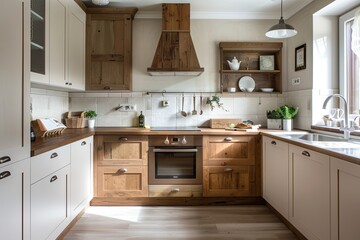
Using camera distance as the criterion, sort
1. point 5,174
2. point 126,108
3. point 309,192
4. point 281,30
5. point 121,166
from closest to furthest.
Answer: point 5,174 < point 309,192 < point 281,30 < point 121,166 < point 126,108

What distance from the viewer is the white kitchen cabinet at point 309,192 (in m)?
1.68

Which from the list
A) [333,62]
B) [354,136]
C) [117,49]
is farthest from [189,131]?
[333,62]

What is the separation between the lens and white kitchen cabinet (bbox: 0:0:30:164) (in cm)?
125

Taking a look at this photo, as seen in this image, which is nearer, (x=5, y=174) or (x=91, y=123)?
(x=5, y=174)

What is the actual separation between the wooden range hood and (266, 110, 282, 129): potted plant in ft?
3.46

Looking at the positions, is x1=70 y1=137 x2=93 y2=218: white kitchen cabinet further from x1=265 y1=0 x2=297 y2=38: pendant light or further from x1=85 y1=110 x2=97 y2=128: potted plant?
x1=265 y1=0 x2=297 y2=38: pendant light

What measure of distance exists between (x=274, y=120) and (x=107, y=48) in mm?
2258

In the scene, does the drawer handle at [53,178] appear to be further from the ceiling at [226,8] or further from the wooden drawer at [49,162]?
the ceiling at [226,8]

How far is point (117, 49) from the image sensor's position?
3.08 m

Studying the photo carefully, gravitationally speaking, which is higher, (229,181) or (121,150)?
(121,150)

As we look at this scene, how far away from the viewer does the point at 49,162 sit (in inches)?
69.8

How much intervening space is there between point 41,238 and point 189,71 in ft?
6.89

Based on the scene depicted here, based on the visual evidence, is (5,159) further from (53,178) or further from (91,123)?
(91,123)

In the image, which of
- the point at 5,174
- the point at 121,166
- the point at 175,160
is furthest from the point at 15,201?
the point at 175,160
